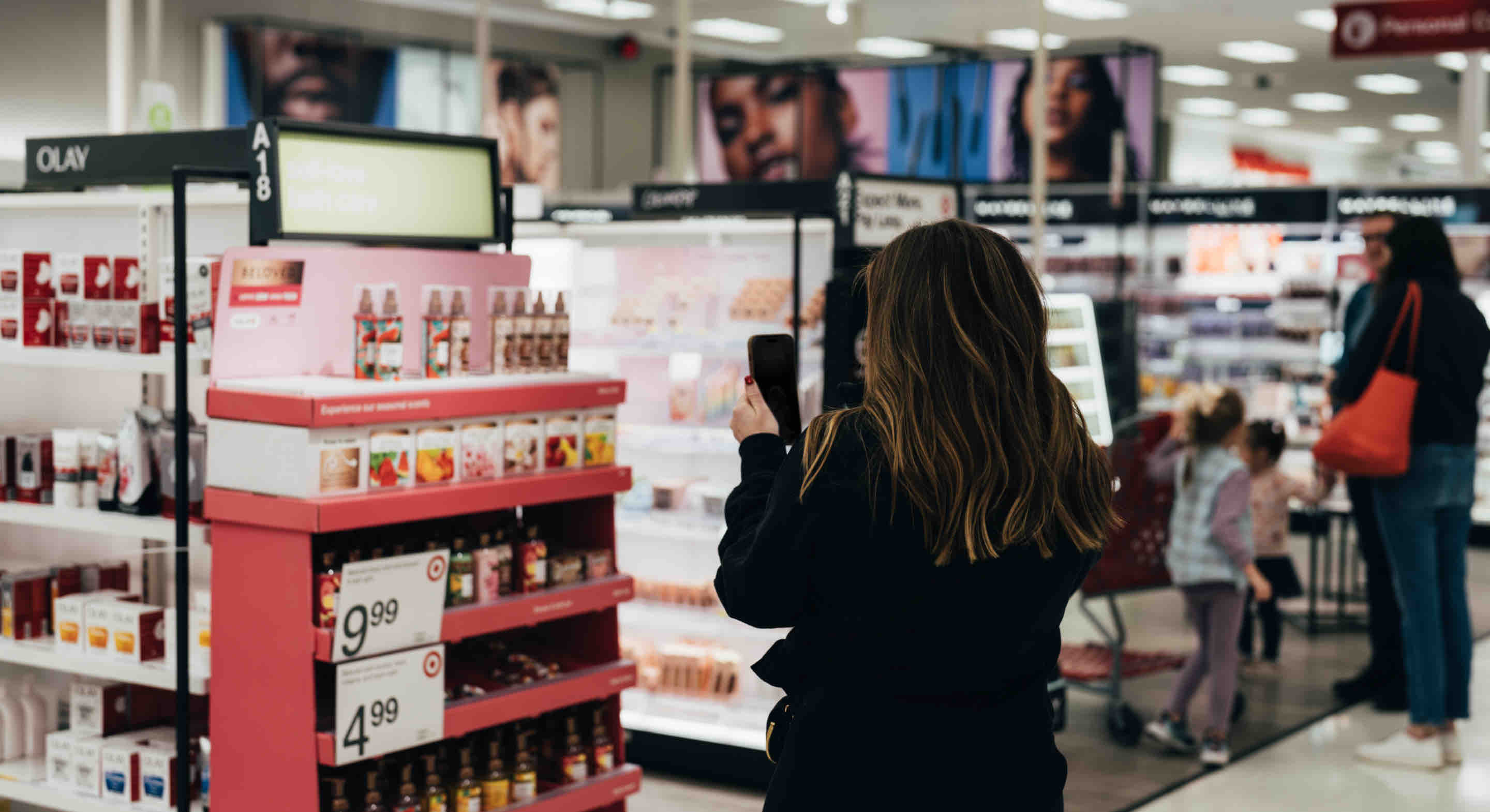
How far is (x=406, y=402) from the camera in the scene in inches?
130

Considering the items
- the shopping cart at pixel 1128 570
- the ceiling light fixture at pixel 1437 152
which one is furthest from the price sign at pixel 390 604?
the ceiling light fixture at pixel 1437 152

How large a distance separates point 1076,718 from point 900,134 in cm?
750

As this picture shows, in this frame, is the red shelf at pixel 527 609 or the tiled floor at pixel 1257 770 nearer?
the red shelf at pixel 527 609

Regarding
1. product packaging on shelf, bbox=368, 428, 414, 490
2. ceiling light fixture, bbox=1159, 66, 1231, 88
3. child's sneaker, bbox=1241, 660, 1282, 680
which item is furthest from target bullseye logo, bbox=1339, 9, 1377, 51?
ceiling light fixture, bbox=1159, 66, 1231, 88

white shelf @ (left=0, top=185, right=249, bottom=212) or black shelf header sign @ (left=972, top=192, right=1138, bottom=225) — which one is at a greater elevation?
black shelf header sign @ (left=972, top=192, right=1138, bottom=225)

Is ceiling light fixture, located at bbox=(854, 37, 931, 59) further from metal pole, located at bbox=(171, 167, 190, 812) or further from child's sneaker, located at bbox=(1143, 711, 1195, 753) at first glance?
metal pole, located at bbox=(171, 167, 190, 812)

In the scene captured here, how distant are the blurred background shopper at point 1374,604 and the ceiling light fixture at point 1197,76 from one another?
1198cm

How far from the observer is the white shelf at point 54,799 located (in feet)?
12.2

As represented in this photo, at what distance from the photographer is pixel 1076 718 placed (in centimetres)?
608

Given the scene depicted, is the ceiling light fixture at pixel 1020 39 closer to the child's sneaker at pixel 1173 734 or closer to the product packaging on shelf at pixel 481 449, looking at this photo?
the child's sneaker at pixel 1173 734

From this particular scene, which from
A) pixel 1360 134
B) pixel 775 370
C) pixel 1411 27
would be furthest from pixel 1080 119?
pixel 1360 134

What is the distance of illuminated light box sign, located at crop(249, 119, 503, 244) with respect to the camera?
337 cm

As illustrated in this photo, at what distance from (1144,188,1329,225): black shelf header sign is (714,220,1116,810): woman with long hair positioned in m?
9.62

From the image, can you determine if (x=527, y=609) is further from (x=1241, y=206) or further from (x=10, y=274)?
(x=1241, y=206)
